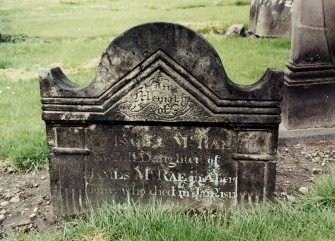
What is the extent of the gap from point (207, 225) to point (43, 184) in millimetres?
2064

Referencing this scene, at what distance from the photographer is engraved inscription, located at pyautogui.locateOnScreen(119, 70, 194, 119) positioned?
3805 mm

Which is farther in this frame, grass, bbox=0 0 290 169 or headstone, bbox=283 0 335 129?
grass, bbox=0 0 290 169

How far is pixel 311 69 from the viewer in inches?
233

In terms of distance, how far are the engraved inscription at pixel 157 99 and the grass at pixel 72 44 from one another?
1.88 metres

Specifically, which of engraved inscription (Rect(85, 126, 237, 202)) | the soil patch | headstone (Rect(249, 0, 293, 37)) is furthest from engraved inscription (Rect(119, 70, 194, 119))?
headstone (Rect(249, 0, 293, 37))

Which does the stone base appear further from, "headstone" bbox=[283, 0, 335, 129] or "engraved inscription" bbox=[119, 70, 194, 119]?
"engraved inscription" bbox=[119, 70, 194, 119]

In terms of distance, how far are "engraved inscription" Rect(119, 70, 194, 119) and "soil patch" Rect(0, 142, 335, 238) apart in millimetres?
1208

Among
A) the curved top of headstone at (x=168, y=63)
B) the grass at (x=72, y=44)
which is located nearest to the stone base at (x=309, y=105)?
the grass at (x=72, y=44)

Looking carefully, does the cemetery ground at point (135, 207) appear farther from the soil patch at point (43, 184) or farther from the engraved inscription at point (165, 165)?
the engraved inscription at point (165, 165)

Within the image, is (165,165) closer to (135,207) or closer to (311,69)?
(135,207)

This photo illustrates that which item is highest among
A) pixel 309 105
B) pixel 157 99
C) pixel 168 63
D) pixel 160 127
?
pixel 168 63

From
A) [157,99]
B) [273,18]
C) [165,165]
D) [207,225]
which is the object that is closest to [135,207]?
[165,165]

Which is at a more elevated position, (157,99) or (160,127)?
(157,99)

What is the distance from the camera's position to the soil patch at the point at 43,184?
424cm
